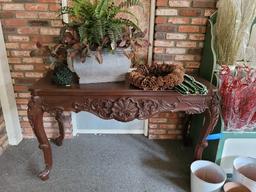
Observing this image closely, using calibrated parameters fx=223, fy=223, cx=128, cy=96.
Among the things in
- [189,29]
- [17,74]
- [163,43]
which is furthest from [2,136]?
[189,29]

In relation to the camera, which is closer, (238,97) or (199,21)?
(238,97)

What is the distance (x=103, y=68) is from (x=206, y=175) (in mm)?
1111

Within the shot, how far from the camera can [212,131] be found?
5.54ft

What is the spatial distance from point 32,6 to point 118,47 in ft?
2.92

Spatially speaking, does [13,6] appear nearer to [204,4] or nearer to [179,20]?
[179,20]

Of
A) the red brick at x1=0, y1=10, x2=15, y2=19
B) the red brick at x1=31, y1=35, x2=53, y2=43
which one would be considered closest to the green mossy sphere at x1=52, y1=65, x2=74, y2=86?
the red brick at x1=31, y1=35, x2=53, y2=43

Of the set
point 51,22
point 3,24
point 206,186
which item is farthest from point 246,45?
point 3,24

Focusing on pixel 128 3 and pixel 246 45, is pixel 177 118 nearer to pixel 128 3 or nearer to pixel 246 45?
pixel 246 45

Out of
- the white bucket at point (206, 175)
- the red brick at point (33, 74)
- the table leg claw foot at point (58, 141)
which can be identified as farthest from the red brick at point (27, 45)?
the white bucket at point (206, 175)

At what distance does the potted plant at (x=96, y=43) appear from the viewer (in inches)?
54.4

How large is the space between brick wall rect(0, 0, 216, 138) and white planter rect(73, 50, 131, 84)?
533 millimetres

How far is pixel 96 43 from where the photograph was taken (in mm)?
1430

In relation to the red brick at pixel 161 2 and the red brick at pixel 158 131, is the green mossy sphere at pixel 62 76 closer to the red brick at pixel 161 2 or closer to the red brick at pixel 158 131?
the red brick at pixel 161 2

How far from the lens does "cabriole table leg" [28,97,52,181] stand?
4.86ft
